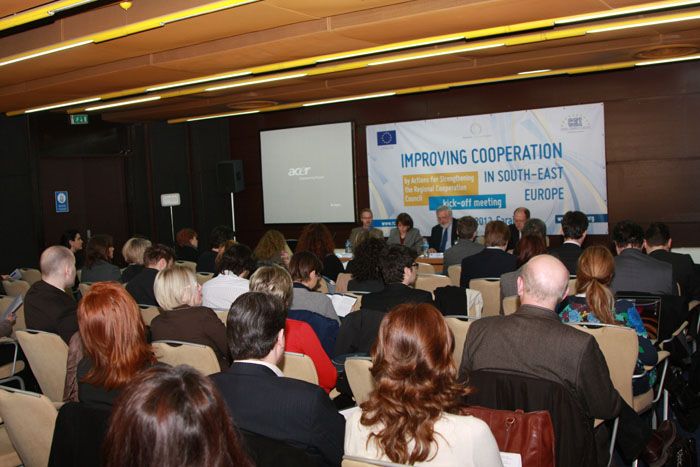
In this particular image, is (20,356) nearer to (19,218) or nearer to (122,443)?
(122,443)

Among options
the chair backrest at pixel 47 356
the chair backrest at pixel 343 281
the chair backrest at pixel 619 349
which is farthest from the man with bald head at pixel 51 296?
the chair backrest at pixel 619 349

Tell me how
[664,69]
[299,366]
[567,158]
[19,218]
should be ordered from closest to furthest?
[299,366] → [664,69] → [567,158] → [19,218]

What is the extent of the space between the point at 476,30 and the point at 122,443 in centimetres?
545

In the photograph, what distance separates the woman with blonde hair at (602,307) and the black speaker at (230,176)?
941 cm

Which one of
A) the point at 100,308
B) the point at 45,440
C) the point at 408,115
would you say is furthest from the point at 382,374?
the point at 408,115

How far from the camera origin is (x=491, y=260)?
576cm

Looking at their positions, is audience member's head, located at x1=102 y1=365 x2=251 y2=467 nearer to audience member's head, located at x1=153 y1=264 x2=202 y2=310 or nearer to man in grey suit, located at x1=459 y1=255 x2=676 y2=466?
man in grey suit, located at x1=459 y1=255 x2=676 y2=466

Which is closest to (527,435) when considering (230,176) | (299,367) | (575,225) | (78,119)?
(299,367)

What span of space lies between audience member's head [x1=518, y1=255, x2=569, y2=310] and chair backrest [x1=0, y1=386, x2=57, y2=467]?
197 centimetres

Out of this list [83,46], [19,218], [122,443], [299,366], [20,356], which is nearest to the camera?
[122,443]

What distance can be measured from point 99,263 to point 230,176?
228 inches

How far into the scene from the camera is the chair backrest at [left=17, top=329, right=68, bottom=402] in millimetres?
3746

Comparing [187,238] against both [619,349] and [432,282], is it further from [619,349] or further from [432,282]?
[619,349]

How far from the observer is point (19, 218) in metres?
10.3
